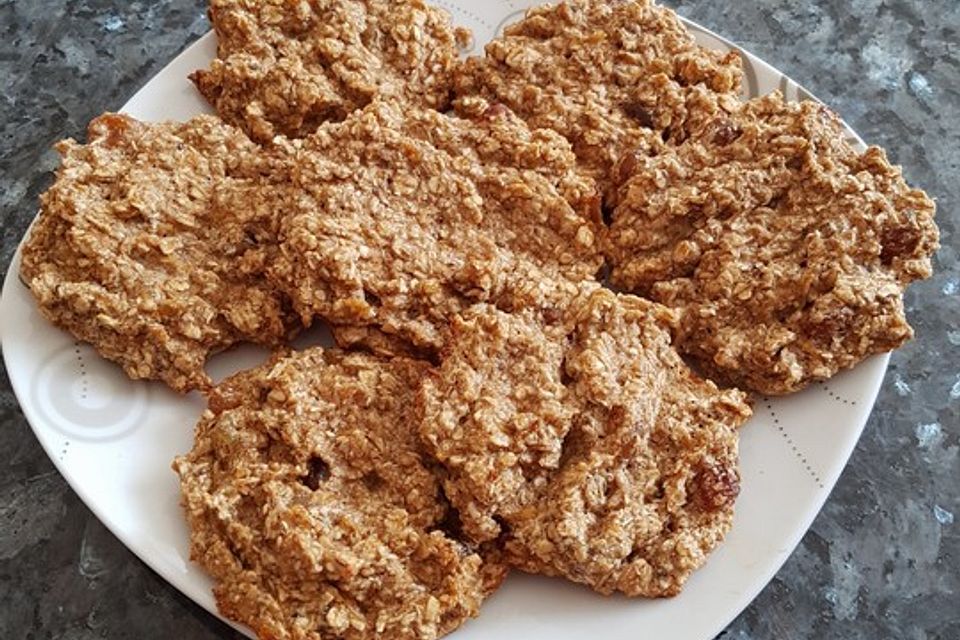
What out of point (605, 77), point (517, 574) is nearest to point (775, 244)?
point (605, 77)

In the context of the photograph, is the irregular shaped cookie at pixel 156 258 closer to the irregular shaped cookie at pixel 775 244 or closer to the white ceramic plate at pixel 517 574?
the white ceramic plate at pixel 517 574

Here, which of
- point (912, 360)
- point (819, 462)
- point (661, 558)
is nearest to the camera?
point (661, 558)

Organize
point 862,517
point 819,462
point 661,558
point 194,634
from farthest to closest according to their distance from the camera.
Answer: point 862,517, point 194,634, point 819,462, point 661,558

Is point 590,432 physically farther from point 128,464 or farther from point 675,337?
point 128,464

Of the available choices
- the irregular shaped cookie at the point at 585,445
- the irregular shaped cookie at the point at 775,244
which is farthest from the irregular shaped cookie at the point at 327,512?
the irregular shaped cookie at the point at 775,244

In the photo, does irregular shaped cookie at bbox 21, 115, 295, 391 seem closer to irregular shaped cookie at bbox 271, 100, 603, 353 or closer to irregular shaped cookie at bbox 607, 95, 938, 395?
irregular shaped cookie at bbox 271, 100, 603, 353

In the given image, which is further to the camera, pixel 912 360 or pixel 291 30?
pixel 912 360

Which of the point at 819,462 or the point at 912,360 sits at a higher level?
the point at 819,462

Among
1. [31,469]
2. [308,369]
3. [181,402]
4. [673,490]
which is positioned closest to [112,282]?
[181,402]

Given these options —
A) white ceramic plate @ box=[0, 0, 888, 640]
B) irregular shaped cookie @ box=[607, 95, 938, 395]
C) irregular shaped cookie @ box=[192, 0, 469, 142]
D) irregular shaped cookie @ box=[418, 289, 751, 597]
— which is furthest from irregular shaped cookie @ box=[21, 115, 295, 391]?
irregular shaped cookie @ box=[607, 95, 938, 395]
